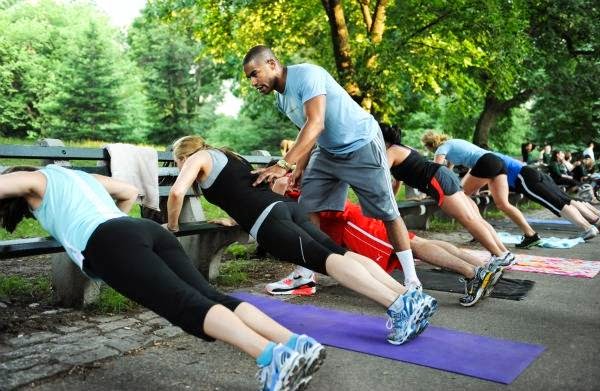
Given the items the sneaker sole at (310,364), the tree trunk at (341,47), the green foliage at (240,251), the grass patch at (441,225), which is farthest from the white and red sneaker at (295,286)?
the tree trunk at (341,47)

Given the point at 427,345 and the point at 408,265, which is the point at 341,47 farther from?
the point at 427,345

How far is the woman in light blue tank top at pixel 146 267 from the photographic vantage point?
2.65 metres

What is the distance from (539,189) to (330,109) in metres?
4.89

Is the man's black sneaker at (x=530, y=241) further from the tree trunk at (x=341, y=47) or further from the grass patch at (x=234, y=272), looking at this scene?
the tree trunk at (x=341, y=47)

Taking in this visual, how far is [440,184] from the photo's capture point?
236 inches

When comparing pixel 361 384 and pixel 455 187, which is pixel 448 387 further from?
pixel 455 187

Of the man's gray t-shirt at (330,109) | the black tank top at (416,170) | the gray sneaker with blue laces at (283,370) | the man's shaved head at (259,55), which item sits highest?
the man's shaved head at (259,55)

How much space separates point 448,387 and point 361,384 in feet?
1.44

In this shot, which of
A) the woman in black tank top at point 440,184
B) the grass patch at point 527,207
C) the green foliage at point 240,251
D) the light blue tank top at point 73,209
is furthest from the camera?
the grass patch at point 527,207

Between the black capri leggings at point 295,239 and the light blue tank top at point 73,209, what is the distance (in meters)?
1.07

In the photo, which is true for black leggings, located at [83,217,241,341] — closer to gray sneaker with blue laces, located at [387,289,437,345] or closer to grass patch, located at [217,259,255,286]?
gray sneaker with blue laces, located at [387,289,437,345]

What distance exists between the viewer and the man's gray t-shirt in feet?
14.8

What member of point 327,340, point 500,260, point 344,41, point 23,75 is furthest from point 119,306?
point 23,75

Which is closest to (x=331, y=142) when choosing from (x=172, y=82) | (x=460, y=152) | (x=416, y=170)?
(x=416, y=170)
